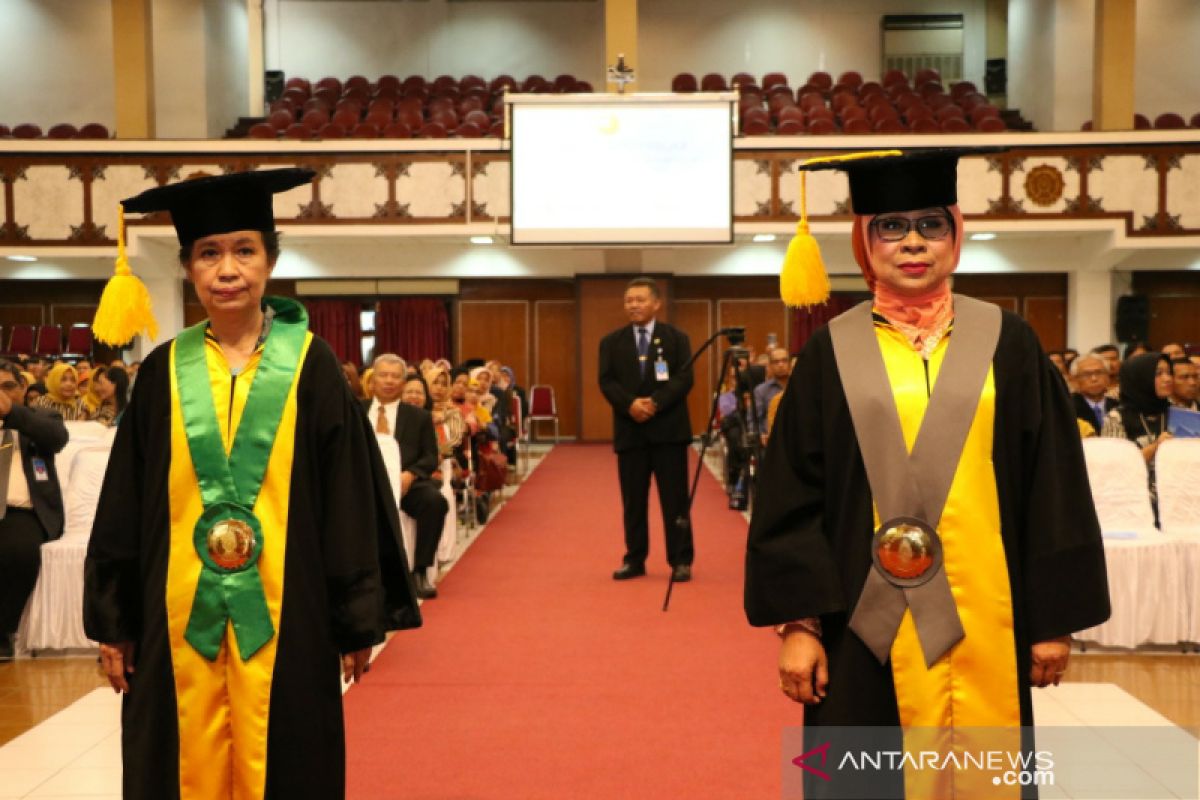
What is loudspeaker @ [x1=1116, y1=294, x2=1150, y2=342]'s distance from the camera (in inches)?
637

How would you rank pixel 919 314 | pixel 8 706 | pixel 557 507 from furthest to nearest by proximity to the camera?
pixel 557 507
pixel 8 706
pixel 919 314

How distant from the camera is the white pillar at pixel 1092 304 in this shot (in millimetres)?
16688

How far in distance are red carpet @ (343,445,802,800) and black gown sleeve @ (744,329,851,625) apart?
1.56 metres

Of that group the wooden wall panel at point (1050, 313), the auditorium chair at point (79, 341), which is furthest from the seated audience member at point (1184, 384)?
the auditorium chair at point (79, 341)

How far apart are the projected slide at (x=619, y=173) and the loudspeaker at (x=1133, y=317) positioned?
23.7 ft

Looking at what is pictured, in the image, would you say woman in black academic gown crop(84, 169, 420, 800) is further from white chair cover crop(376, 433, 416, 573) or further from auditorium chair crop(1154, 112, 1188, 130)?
auditorium chair crop(1154, 112, 1188, 130)

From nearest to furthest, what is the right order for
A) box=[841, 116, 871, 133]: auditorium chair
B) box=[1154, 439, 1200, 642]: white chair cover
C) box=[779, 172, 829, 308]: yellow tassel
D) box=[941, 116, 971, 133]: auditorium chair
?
box=[779, 172, 829, 308]: yellow tassel → box=[1154, 439, 1200, 642]: white chair cover → box=[841, 116, 871, 133]: auditorium chair → box=[941, 116, 971, 133]: auditorium chair

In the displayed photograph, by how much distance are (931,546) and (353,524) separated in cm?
115

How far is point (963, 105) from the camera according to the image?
706 inches

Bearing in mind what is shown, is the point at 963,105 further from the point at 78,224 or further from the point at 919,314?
the point at 919,314

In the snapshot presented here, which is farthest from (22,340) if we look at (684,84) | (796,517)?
(796,517)

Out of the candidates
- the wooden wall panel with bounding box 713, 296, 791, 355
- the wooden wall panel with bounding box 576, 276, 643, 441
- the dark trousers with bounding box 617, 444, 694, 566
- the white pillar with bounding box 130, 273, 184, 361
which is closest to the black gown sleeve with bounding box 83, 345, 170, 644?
the dark trousers with bounding box 617, 444, 694, 566

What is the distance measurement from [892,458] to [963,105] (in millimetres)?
17004

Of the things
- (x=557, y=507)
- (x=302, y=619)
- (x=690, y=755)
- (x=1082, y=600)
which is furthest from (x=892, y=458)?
(x=557, y=507)
